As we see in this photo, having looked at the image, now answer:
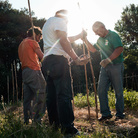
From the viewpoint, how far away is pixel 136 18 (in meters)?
18.3

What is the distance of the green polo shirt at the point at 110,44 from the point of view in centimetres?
297

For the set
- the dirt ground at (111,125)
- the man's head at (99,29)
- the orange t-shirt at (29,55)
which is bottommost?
the dirt ground at (111,125)

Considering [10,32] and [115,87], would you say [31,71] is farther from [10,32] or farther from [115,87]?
[10,32]

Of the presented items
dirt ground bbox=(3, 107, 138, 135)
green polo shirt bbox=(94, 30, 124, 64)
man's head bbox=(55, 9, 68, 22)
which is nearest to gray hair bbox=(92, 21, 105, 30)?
green polo shirt bbox=(94, 30, 124, 64)

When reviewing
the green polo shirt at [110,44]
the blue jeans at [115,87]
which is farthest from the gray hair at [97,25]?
the blue jeans at [115,87]

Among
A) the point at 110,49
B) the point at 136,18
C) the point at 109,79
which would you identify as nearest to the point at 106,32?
the point at 110,49

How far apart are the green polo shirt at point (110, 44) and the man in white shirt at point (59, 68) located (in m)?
1.07

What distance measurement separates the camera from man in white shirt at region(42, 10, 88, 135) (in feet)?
6.42

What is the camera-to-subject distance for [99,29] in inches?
121

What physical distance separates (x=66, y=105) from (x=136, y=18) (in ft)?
60.9

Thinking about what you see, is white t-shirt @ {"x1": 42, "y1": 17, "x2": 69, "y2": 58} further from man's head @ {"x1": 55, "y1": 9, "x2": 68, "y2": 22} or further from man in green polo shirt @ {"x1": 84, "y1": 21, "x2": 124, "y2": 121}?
man in green polo shirt @ {"x1": 84, "y1": 21, "x2": 124, "y2": 121}

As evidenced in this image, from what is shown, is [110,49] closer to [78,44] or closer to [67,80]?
[67,80]

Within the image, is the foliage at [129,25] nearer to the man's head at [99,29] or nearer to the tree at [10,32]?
the tree at [10,32]

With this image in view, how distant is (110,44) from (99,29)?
1.04 ft
